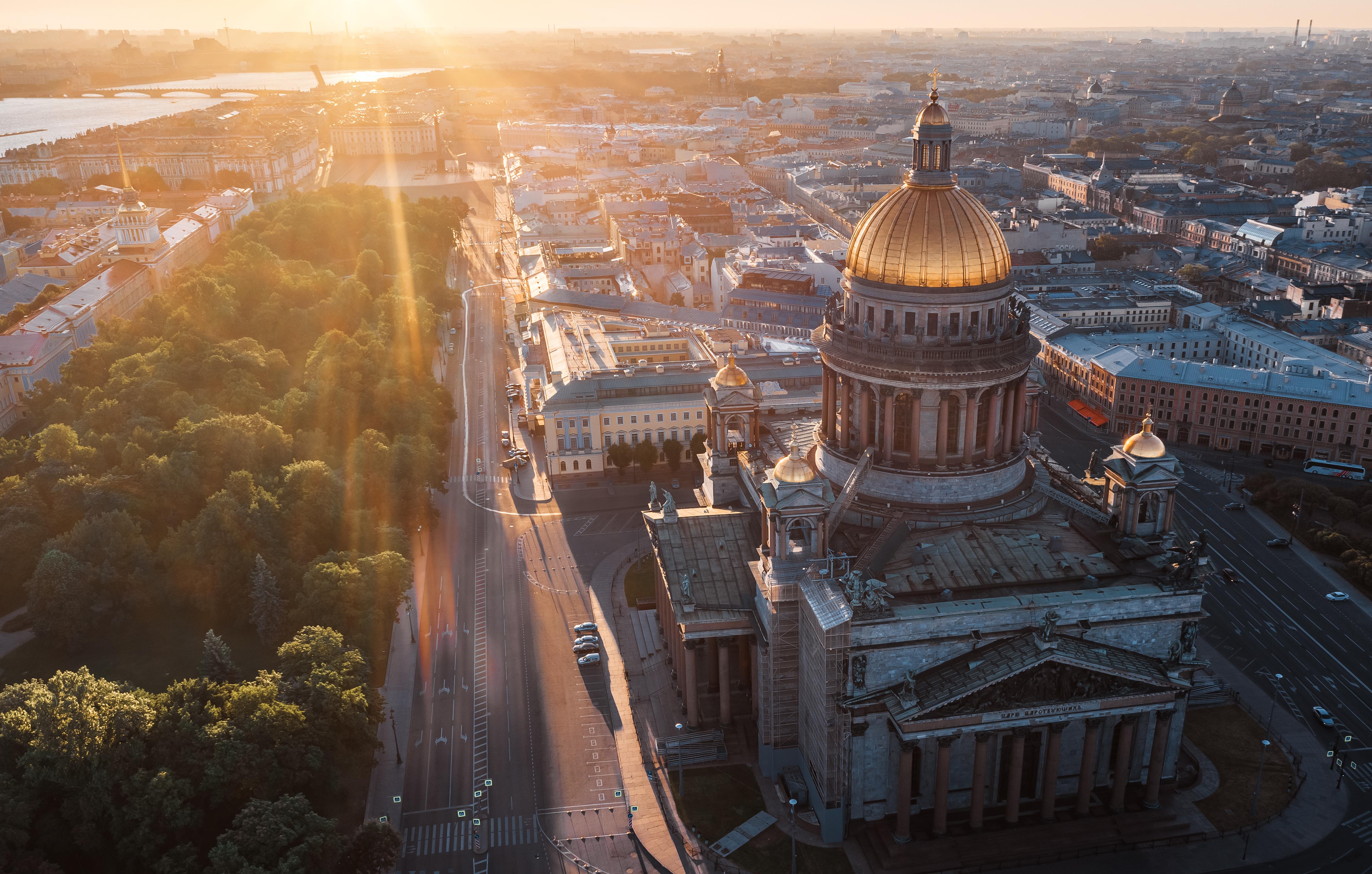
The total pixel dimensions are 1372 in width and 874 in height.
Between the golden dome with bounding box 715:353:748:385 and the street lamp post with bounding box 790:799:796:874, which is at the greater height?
the golden dome with bounding box 715:353:748:385

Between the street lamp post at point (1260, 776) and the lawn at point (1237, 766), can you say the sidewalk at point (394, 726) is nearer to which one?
the lawn at point (1237, 766)

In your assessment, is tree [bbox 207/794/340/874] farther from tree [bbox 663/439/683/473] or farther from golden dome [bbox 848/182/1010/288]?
tree [bbox 663/439/683/473]

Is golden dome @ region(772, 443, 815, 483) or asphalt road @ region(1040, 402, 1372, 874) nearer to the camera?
golden dome @ region(772, 443, 815, 483)

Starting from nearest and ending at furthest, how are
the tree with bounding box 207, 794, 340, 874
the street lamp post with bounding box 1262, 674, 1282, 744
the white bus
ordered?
the tree with bounding box 207, 794, 340, 874 → the street lamp post with bounding box 1262, 674, 1282, 744 → the white bus

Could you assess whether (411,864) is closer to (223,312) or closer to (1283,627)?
(1283,627)

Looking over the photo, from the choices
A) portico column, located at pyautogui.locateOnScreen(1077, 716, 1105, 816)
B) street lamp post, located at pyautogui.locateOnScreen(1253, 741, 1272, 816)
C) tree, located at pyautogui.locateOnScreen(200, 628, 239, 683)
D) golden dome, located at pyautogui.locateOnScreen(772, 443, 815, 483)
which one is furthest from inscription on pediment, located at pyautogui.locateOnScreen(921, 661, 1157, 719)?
tree, located at pyautogui.locateOnScreen(200, 628, 239, 683)

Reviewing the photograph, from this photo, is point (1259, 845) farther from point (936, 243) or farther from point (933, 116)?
point (933, 116)

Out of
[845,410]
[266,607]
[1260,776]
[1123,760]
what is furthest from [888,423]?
[266,607]
